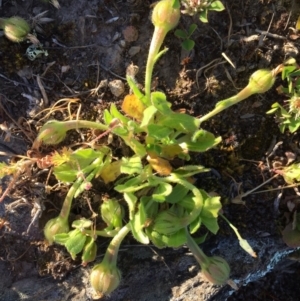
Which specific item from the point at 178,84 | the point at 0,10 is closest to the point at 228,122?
the point at 178,84

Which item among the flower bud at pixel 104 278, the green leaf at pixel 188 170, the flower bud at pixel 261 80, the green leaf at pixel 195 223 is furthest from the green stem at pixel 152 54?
the flower bud at pixel 104 278

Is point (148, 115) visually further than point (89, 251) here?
No

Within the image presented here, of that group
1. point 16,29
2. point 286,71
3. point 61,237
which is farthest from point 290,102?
point 16,29

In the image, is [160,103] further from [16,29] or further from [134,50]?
[16,29]

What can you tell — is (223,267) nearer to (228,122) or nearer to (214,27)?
(228,122)

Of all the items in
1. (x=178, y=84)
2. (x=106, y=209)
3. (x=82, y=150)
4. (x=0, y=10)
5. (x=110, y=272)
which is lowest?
(x=110, y=272)

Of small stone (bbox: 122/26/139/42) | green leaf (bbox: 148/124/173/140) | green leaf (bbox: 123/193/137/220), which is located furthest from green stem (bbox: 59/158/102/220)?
small stone (bbox: 122/26/139/42)
